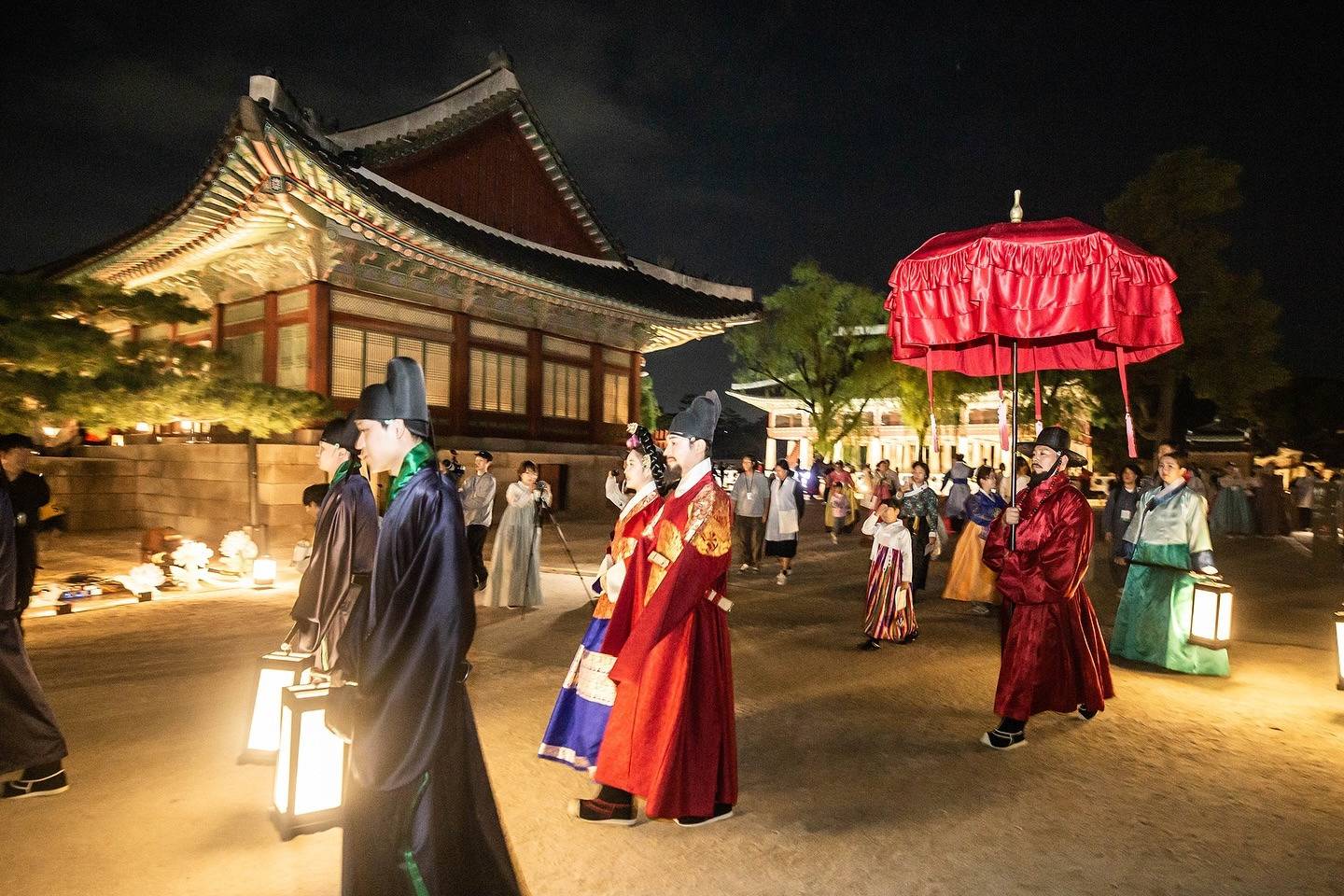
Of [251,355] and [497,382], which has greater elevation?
[251,355]

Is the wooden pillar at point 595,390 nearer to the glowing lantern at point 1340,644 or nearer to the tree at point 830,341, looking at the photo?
the tree at point 830,341

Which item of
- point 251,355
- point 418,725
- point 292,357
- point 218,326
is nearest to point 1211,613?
point 418,725

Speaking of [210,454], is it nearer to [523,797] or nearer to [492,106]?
[492,106]

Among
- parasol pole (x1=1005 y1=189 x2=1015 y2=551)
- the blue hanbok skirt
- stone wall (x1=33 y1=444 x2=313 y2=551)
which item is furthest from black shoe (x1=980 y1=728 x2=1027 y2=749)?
stone wall (x1=33 y1=444 x2=313 y2=551)

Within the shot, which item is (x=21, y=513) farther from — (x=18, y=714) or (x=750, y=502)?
(x=750, y=502)

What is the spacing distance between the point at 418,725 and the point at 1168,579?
6.83 meters

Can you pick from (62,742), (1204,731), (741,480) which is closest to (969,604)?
(741,480)

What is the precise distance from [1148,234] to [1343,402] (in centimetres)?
3572

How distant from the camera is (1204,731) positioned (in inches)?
203

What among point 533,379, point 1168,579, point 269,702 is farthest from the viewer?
point 533,379

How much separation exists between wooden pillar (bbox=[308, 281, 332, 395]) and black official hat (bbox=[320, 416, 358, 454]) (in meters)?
10.5

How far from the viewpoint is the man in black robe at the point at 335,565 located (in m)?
4.04

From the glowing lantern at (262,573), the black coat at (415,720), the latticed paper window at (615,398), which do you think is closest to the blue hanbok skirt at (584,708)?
the black coat at (415,720)

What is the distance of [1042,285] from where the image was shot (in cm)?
553
